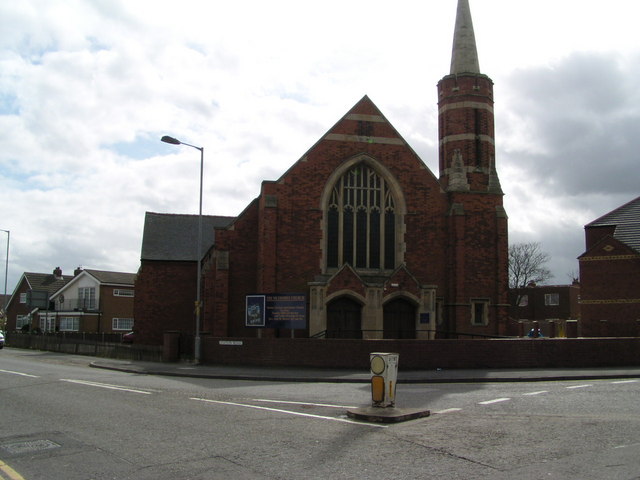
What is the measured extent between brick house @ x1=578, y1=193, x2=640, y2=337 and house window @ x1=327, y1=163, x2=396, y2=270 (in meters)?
14.6

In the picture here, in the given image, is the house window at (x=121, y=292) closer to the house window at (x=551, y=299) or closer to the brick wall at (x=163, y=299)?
the brick wall at (x=163, y=299)

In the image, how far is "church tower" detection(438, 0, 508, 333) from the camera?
97.6 feet

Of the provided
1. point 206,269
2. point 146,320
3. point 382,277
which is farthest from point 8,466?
point 146,320

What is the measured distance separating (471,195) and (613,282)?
12409mm

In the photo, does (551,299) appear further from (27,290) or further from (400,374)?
(27,290)

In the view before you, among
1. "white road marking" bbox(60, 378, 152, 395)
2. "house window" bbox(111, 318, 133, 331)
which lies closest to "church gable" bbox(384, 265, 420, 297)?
"white road marking" bbox(60, 378, 152, 395)

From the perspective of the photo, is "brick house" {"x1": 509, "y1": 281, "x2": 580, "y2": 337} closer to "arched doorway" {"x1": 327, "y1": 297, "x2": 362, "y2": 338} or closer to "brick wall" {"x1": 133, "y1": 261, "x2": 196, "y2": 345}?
"brick wall" {"x1": 133, "y1": 261, "x2": 196, "y2": 345}

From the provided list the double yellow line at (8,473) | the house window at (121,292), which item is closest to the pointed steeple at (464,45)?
the double yellow line at (8,473)

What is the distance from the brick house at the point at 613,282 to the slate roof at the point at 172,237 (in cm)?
2176

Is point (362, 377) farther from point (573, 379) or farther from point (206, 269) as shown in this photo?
point (206, 269)

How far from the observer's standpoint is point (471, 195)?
30.6m

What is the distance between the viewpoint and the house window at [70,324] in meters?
62.0

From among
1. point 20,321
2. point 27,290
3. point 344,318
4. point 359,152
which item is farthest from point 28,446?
point 20,321

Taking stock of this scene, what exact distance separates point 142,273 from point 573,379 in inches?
1060
